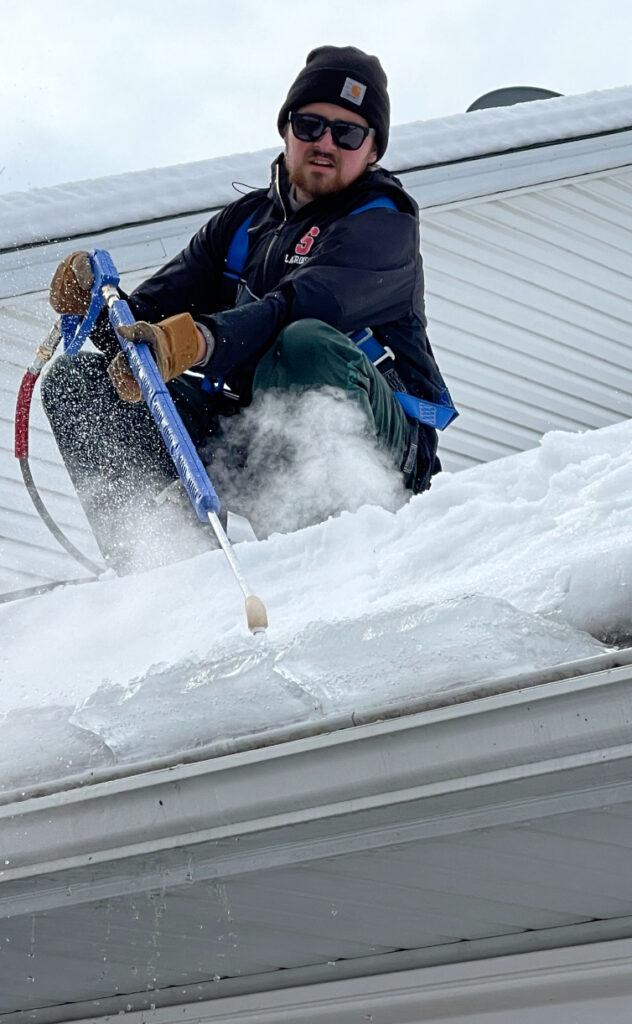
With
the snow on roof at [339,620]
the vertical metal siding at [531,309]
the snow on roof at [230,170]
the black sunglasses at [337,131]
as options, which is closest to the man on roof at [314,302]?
the black sunglasses at [337,131]

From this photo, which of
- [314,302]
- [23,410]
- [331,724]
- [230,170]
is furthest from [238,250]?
[331,724]

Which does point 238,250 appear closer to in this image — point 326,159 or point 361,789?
point 326,159

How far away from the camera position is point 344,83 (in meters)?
3.01

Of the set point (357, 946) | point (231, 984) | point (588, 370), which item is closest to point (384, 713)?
point (357, 946)

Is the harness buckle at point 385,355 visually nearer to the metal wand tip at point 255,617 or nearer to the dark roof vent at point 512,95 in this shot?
the metal wand tip at point 255,617

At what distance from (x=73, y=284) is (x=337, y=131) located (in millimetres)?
741

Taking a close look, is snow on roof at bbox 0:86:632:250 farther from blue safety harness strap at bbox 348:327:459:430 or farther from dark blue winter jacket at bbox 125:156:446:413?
blue safety harness strap at bbox 348:327:459:430

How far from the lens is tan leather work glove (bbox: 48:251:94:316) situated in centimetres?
296

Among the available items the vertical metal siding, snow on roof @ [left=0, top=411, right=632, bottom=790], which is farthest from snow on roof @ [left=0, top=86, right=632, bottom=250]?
snow on roof @ [left=0, top=411, right=632, bottom=790]

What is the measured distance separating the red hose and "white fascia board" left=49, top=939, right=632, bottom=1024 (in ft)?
5.77

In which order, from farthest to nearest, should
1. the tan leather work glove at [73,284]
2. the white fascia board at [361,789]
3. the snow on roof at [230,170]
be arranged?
the snow on roof at [230,170]
the tan leather work glove at [73,284]
the white fascia board at [361,789]

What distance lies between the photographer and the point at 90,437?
121 inches

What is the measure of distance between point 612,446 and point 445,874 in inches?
49.4

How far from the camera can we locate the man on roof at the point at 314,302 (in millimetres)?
2865
